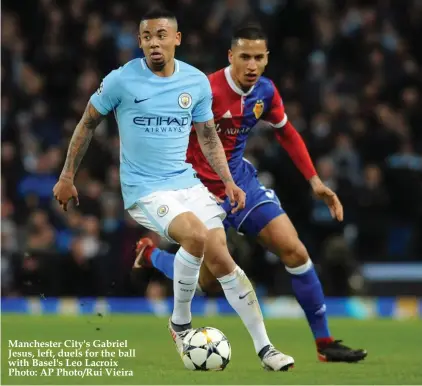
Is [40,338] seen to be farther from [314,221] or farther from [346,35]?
[346,35]

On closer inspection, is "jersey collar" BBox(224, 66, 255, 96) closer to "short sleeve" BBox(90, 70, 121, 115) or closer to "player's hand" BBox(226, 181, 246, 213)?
"player's hand" BBox(226, 181, 246, 213)

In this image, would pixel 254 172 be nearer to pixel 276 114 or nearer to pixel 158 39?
pixel 276 114

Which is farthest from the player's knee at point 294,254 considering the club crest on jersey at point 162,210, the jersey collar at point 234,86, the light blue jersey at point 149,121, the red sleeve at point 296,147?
the club crest on jersey at point 162,210

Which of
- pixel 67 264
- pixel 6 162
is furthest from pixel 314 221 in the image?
pixel 6 162

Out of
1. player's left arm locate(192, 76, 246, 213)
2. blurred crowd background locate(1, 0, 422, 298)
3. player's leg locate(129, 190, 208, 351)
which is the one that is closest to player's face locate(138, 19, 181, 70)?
player's left arm locate(192, 76, 246, 213)

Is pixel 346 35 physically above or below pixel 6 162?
above

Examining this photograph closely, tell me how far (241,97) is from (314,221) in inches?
238

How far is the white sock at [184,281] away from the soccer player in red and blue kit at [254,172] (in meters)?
0.93

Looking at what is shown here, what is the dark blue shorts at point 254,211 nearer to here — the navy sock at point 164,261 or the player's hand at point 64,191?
the navy sock at point 164,261

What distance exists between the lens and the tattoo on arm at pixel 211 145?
8023mm

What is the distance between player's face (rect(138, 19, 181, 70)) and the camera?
7.74 m

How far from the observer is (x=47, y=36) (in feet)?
56.9

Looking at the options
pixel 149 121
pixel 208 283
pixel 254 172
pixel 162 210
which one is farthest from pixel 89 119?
pixel 208 283

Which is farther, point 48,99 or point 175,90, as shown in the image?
point 48,99
